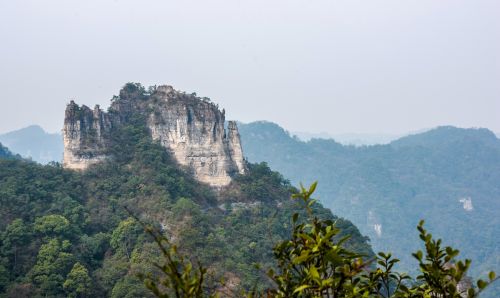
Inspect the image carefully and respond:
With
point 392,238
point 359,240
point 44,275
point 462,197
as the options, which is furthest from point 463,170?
point 44,275

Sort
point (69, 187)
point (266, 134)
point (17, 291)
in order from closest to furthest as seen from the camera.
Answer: point (17, 291) < point (69, 187) < point (266, 134)

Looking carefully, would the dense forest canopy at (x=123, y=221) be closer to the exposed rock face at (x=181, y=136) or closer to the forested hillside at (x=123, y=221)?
the forested hillside at (x=123, y=221)

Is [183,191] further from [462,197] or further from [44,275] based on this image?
[462,197]

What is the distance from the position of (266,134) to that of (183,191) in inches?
4334

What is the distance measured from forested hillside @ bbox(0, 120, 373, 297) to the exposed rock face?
76 centimetres

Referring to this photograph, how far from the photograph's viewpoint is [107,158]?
119ft

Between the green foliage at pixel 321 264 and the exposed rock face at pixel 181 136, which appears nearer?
the green foliage at pixel 321 264

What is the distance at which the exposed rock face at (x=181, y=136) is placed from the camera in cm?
3544

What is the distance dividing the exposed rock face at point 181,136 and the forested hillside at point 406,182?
184ft

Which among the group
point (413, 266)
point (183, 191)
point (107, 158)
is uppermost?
point (107, 158)

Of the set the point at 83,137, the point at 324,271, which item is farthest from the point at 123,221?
the point at 324,271

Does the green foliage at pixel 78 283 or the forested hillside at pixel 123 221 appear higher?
the forested hillside at pixel 123 221

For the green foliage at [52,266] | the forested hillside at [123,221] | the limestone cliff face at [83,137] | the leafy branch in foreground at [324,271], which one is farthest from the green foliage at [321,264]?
the limestone cliff face at [83,137]

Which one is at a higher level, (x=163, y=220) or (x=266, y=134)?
(x=266, y=134)
